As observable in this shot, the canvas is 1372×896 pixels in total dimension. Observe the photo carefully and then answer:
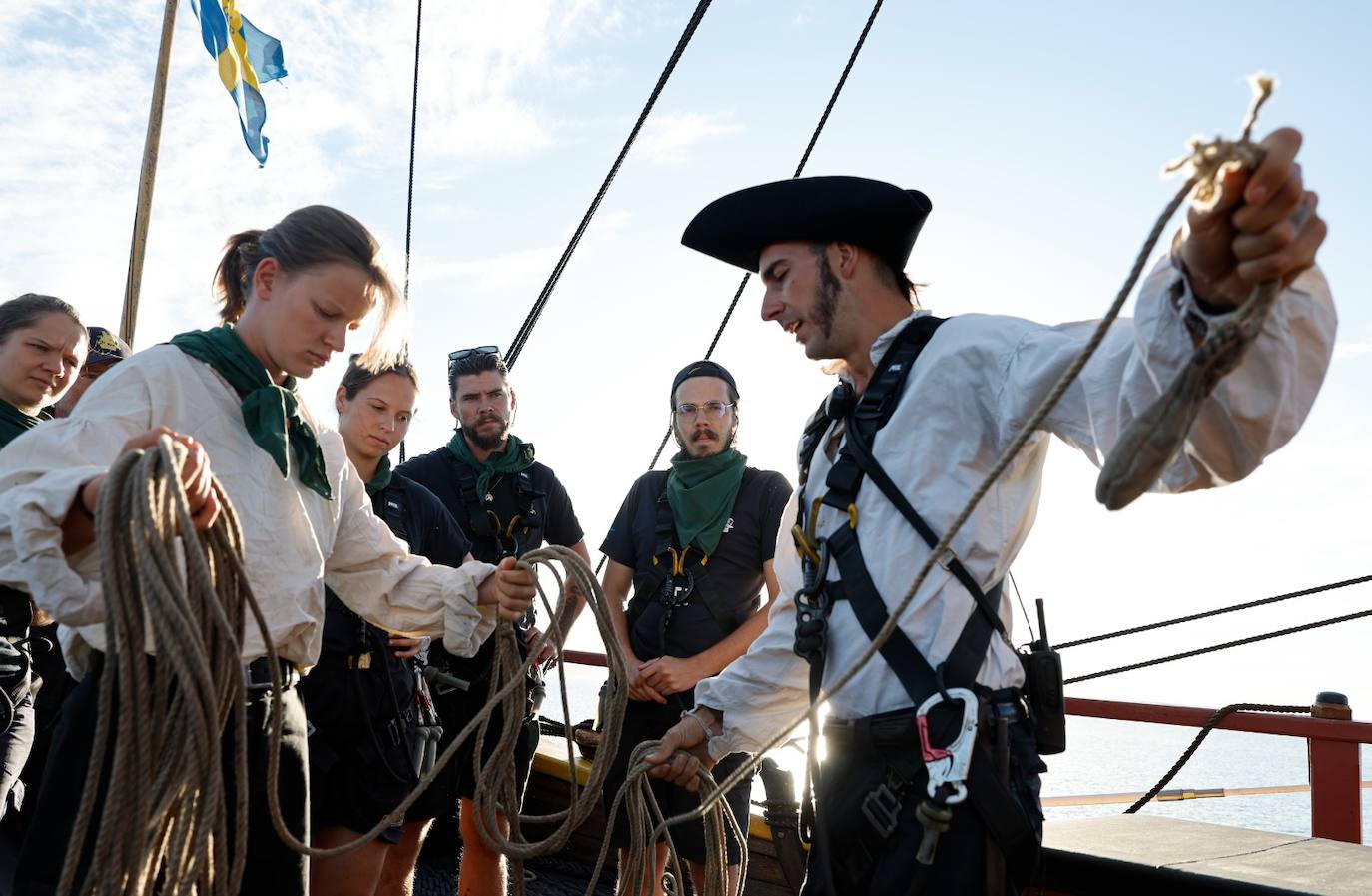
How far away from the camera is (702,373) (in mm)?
3816

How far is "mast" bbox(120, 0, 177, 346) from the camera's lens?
5.02 metres

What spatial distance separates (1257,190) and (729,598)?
2.60 meters

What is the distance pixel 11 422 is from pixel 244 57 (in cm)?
455

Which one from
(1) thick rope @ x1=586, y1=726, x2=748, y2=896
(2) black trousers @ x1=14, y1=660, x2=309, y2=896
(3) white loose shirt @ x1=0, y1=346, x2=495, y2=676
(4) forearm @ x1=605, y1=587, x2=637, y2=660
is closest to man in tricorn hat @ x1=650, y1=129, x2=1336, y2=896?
(1) thick rope @ x1=586, y1=726, x2=748, y2=896

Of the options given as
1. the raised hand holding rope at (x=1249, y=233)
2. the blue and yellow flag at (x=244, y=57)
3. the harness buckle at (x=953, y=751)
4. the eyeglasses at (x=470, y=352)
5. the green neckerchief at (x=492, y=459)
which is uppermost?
the blue and yellow flag at (x=244, y=57)

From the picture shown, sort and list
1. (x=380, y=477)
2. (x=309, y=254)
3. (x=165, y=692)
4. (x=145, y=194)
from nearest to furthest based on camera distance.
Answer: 1. (x=165, y=692)
2. (x=309, y=254)
3. (x=380, y=477)
4. (x=145, y=194)

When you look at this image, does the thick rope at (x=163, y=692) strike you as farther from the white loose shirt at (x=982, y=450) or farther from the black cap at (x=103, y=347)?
the black cap at (x=103, y=347)

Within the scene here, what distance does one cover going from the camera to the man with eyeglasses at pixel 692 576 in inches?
135

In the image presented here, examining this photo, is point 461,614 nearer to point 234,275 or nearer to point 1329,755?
point 234,275

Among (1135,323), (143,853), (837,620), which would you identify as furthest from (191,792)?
(1135,323)

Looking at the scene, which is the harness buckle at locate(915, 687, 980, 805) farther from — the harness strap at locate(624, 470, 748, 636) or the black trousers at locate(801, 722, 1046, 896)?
the harness strap at locate(624, 470, 748, 636)

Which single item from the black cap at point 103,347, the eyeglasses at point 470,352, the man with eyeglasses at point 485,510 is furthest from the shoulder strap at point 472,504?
the black cap at point 103,347

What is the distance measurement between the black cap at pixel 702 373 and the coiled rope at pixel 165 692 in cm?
227

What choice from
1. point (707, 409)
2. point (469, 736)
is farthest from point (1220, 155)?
point (469, 736)
